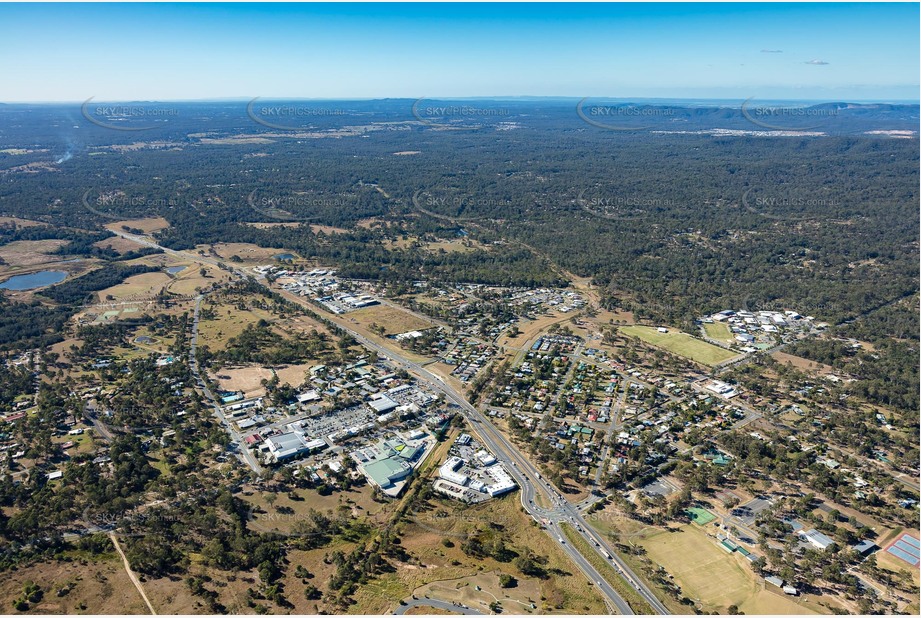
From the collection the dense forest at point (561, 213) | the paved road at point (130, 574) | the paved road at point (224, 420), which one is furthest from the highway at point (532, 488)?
the dense forest at point (561, 213)

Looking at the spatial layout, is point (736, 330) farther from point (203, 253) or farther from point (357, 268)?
point (203, 253)

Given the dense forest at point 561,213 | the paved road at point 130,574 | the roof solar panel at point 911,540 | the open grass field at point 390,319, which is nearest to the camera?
the paved road at point 130,574

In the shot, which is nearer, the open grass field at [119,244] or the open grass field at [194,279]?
the open grass field at [194,279]

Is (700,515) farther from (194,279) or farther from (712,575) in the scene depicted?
(194,279)

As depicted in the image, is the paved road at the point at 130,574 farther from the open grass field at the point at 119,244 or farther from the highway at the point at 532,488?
the open grass field at the point at 119,244

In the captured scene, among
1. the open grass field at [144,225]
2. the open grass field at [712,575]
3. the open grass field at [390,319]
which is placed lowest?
the open grass field at [712,575]

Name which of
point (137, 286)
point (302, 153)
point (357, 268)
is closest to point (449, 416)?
point (357, 268)
